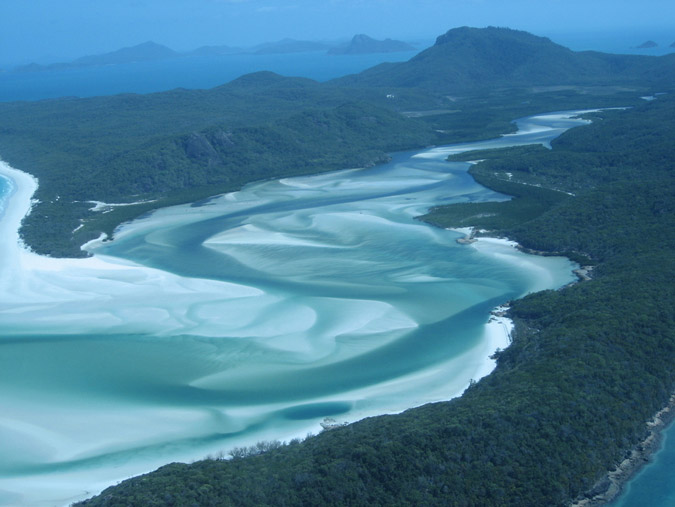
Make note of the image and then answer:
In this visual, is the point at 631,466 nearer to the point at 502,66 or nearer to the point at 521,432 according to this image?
the point at 521,432

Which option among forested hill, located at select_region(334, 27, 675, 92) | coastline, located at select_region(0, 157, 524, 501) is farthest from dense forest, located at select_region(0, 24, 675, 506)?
forested hill, located at select_region(334, 27, 675, 92)

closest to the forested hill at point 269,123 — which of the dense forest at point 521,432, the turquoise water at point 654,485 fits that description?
the dense forest at point 521,432

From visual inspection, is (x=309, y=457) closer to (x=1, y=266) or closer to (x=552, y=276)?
(x=552, y=276)

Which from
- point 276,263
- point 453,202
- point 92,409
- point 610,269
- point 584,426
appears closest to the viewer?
point 584,426

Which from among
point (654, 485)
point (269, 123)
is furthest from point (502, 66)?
point (654, 485)

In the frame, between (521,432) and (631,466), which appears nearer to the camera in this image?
(521,432)

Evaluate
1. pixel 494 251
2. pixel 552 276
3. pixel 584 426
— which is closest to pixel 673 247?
pixel 552 276

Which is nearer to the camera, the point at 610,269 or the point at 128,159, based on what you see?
the point at 610,269
